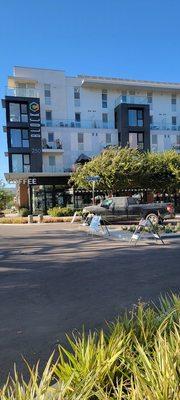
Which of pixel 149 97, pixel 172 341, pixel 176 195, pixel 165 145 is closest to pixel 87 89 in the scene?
pixel 149 97

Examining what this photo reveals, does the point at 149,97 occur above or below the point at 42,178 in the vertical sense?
above

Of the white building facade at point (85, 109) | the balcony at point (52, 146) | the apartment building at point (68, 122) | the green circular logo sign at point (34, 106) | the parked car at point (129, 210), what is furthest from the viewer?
the white building facade at point (85, 109)

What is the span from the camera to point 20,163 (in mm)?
43281

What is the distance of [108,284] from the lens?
7.55m

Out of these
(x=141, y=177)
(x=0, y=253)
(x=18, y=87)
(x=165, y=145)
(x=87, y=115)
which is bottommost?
(x=0, y=253)

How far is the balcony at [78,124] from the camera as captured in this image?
47459mm

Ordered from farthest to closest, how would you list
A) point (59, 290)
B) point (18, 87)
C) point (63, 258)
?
point (18, 87), point (63, 258), point (59, 290)

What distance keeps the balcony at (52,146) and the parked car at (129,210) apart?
23.1 meters

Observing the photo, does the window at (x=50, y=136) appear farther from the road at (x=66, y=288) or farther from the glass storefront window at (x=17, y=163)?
the road at (x=66, y=288)

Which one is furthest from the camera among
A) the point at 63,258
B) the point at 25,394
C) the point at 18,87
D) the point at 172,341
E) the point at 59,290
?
the point at 18,87

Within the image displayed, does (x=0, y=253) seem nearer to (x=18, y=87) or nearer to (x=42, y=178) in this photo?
(x=42, y=178)

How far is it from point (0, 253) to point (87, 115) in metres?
40.2

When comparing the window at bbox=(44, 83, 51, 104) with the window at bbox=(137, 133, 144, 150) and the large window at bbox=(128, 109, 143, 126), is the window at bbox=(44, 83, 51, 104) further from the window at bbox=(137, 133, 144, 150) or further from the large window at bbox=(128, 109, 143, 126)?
the window at bbox=(137, 133, 144, 150)

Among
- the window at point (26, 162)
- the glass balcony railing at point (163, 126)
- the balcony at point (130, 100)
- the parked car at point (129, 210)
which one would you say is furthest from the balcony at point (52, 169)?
the parked car at point (129, 210)
